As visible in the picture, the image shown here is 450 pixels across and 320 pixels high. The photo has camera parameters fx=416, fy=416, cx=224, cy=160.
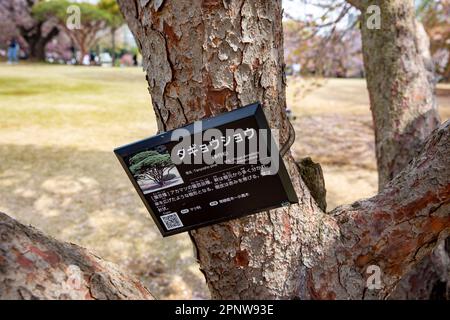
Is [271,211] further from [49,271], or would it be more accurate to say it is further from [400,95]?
[400,95]

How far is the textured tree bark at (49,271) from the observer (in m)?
0.81

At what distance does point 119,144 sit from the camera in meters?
6.71

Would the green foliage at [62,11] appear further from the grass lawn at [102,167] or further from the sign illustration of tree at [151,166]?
the sign illustration of tree at [151,166]

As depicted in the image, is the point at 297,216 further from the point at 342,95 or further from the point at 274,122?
the point at 342,95

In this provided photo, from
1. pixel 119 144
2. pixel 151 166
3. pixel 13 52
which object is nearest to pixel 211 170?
pixel 151 166

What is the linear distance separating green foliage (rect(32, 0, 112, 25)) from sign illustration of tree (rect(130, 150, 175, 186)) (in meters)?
16.5

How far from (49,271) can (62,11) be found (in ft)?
62.9

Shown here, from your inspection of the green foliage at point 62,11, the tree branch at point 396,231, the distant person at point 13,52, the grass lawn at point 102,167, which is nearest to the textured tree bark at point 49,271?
the tree branch at point 396,231

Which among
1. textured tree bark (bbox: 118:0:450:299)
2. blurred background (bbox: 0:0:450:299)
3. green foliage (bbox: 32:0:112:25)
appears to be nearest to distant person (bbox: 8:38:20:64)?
green foliage (bbox: 32:0:112:25)

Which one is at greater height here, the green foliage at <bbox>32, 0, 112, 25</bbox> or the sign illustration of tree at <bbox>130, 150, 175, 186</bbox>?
the green foliage at <bbox>32, 0, 112, 25</bbox>

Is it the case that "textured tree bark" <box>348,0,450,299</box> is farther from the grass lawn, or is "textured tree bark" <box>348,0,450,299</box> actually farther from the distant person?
the distant person

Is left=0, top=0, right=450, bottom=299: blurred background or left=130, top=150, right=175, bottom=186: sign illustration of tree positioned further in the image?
left=0, top=0, right=450, bottom=299: blurred background

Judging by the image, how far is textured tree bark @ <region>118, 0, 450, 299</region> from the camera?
101cm

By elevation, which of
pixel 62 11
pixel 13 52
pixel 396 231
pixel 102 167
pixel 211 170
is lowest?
pixel 102 167
